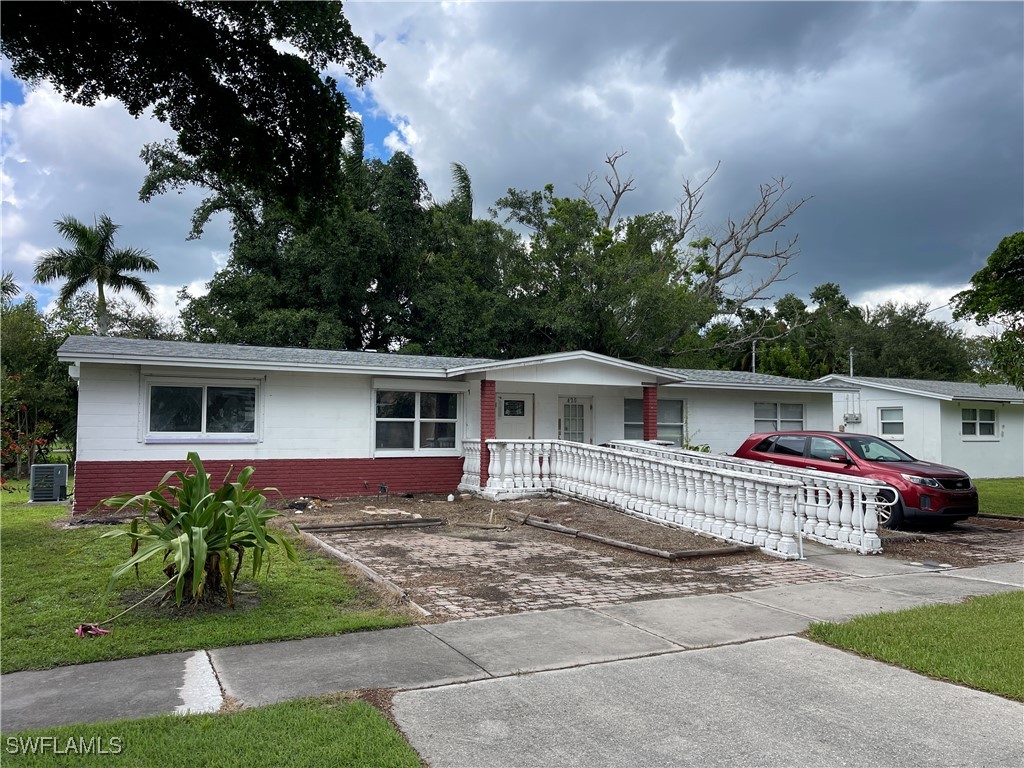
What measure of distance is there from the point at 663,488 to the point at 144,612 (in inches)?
332

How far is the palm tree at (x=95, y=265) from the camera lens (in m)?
31.4

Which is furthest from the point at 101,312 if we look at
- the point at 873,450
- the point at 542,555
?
the point at 873,450

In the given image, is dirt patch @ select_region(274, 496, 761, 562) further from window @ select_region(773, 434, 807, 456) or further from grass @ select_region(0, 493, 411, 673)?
window @ select_region(773, 434, 807, 456)

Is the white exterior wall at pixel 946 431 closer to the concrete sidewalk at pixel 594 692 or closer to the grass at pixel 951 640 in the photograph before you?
the grass at pixel 951 640

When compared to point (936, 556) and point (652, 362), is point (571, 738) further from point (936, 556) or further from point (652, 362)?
point (652, 362)

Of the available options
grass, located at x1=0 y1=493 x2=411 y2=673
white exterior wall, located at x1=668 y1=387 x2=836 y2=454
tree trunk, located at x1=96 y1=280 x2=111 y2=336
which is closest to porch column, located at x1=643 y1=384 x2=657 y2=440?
white exterior wall, located at x1=668 y1=387 x2=836 y2=454

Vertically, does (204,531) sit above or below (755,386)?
below

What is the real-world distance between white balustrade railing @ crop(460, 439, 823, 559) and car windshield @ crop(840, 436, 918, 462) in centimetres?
192

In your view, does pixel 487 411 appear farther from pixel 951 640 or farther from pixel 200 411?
pixel 951 640

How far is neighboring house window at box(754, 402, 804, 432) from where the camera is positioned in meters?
20.9

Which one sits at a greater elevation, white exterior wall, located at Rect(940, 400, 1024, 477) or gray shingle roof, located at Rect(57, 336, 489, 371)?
gray shingle roof, located at Rect(57, 336, 489, 371)

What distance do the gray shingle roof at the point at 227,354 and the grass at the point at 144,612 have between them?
493 cm

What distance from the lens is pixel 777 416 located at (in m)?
21.1

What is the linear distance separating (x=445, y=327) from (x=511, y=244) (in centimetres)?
611
